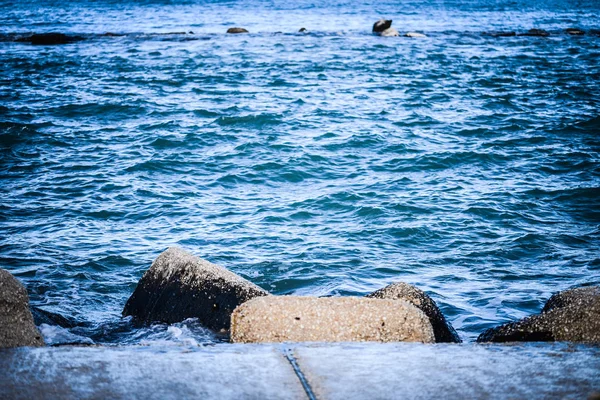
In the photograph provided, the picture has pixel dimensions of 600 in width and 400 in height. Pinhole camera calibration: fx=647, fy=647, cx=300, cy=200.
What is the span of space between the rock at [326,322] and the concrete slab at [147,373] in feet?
1.91

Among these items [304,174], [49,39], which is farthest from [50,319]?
[49,39]

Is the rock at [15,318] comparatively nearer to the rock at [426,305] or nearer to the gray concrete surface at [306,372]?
the gray concrete surface at [306,372]

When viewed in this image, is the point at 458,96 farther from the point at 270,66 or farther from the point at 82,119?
the point at 82,119

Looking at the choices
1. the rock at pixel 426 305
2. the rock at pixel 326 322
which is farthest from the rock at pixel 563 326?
the rock at pixel 326 322

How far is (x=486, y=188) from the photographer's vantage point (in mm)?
10125

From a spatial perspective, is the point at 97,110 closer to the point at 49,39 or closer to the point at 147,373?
the point at 147,373

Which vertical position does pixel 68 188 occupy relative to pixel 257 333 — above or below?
below

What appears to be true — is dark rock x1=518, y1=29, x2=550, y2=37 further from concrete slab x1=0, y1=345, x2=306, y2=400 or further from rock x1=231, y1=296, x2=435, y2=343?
concrete slab x1=0, y1=345, x2=306, y2=400

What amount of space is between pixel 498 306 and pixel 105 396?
4.47 metres

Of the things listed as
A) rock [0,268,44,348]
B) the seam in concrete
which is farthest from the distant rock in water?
the seam in concrete

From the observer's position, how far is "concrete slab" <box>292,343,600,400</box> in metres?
2.83

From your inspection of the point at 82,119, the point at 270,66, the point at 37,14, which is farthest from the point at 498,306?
the point at 37,14

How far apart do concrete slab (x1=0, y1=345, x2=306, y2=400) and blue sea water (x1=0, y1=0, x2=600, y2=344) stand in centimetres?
187

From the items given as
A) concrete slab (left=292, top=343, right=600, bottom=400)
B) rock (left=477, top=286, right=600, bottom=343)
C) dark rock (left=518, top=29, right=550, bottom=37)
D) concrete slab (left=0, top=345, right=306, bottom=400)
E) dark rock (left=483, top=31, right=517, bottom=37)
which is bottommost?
dark rock (left=518, top=29, right=550, bottom=37)
